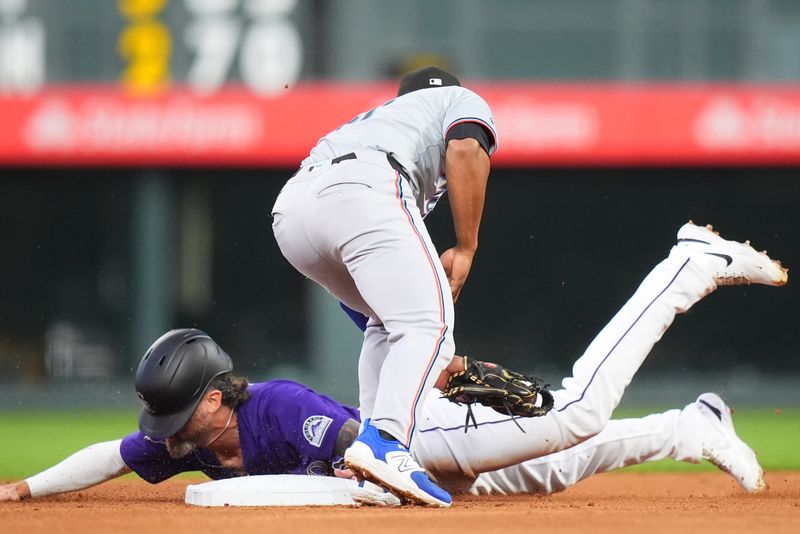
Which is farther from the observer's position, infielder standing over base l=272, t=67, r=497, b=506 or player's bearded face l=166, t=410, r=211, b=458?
player's bearded face l=166, t=410, r=211, b=458

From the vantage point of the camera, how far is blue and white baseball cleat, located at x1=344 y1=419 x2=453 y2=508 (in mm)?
3309

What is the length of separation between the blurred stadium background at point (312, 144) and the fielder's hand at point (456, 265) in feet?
23.2

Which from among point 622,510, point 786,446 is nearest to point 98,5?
point 786,446

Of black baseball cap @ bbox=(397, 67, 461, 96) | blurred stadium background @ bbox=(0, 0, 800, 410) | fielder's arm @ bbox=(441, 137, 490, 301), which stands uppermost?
black baseball cap @ bbox=(397, 67, 461, 96)

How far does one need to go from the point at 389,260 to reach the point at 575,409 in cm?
92

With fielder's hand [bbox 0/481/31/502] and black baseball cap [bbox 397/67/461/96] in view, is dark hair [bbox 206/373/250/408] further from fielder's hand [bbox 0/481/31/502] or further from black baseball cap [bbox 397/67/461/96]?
black baseball cap [bbox 397/67/461/96]

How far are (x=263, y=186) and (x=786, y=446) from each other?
21.6 ft

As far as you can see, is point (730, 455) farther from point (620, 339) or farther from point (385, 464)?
point (385, 464)

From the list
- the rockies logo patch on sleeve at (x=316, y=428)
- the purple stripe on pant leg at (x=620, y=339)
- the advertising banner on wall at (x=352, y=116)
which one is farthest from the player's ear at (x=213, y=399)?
the advertising banner on wall at (x=352, y=116)

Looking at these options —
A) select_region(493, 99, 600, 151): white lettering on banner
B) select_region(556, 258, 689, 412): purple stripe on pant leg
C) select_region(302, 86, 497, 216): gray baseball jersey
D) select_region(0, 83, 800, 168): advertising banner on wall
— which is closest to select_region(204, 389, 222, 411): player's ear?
select_region(302, 86, 497, 216): gray baseball jersey

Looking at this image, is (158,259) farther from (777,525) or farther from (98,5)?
(777,525)

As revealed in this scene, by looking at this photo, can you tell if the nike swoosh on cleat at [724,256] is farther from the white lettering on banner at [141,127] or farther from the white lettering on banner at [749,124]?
the white lettering on banner at [141,127]

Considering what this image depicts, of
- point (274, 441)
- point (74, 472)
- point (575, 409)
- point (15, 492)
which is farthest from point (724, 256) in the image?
point (15, 492)

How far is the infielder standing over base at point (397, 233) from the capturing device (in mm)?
3387
